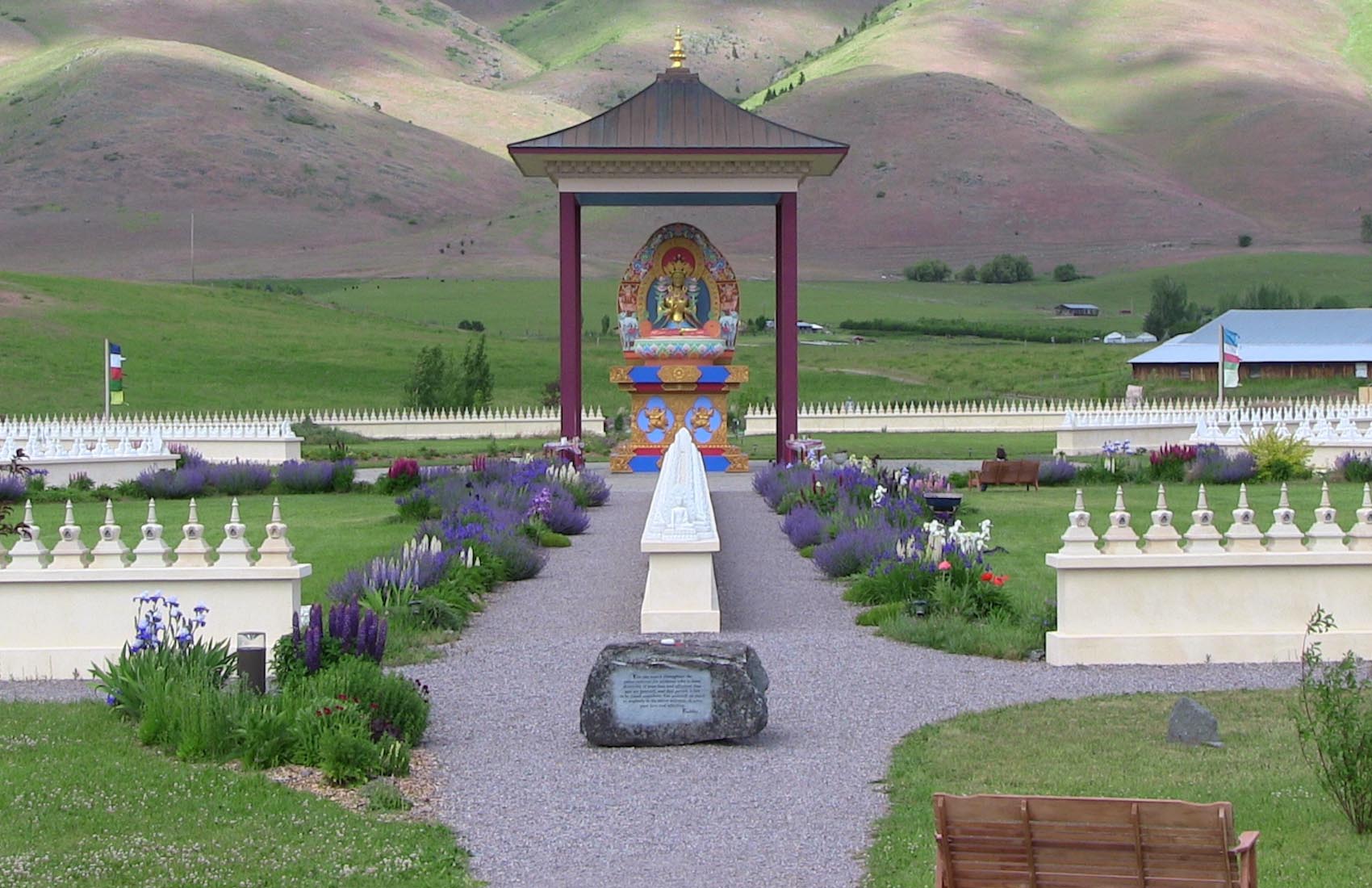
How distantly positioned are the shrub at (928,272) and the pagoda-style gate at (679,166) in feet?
373

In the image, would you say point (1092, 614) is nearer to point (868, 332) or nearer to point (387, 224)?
point (868, 332)

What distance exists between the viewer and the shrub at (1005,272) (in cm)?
14500

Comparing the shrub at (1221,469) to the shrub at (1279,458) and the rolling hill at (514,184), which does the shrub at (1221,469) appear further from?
the rolling hill at (514,184)

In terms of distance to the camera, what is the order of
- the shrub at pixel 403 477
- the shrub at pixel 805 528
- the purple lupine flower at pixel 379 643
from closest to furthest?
the purple lupine flower at pixel 379 643 < the shrub at pixel 805 528 < the shrub at pixel 403 477

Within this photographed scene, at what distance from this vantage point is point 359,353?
240 ft

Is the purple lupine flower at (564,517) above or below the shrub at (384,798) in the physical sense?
above

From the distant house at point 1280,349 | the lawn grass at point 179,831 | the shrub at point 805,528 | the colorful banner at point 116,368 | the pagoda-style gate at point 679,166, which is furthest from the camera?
the distant house at point 1280,349

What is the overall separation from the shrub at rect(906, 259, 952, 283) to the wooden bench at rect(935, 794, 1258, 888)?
14083 centimetres

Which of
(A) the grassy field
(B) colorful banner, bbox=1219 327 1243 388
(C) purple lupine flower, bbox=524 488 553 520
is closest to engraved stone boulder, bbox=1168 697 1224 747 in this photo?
(C) purple lupine flower, bbox=524 488 553 520

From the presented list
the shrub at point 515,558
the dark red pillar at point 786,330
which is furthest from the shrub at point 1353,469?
the shrub at point 515,558

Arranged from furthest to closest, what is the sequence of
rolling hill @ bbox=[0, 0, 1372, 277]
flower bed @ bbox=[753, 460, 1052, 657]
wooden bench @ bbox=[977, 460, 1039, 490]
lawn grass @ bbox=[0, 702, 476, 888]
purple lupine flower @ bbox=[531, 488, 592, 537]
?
1. rolling hill @ bbox=[0, 0, 1372, 277]
2. wooden bench @ bbox=[977, 460, 1039, 490]
3. purple lupine flower @ bbox=[531, 488, 592, 537]
4. flower bed @ bbox=[753, 460, 1052, 657]
5. lawn grass @ bbox=[0, 702, 476, 888]

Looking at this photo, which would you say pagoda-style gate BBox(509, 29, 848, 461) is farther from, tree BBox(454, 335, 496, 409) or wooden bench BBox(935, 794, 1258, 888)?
wooden bench BBox(935, 794, 1258, 888)

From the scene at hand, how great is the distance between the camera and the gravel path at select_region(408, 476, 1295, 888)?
8.43m

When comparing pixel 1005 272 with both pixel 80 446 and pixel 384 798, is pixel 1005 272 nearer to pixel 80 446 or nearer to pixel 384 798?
pixel 80 446
